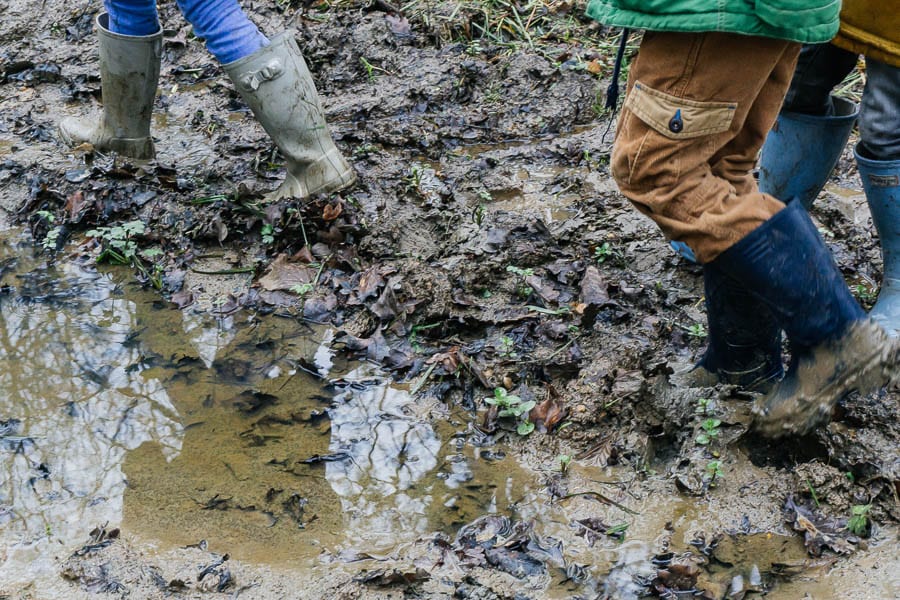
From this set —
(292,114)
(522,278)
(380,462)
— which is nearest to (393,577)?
(380,462)

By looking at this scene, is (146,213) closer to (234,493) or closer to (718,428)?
(234,493)

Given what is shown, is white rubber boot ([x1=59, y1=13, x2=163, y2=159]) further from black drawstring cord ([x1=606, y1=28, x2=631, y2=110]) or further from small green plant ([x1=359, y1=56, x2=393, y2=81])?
black drawstring cord ([x1=606, y1=28, x2=631, y2=110])

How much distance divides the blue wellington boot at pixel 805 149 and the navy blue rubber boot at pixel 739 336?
24.0 inches

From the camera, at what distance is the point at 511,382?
2791mm

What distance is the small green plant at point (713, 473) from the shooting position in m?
2.29

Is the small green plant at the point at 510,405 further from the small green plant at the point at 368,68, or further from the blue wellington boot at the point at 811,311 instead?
the small green plant at the point at 368,68

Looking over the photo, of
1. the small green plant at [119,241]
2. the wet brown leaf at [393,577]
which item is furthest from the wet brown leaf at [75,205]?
the wet brown leaf at [393,577]

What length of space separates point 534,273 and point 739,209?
1.39 meters

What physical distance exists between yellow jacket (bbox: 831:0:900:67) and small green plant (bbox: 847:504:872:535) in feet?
3.93

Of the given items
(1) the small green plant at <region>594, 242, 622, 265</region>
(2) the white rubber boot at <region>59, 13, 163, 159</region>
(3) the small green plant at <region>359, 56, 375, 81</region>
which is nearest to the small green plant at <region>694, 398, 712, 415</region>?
(1) the small green plant at <region>594, 242, 622, 265</region>

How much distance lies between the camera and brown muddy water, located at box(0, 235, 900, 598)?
211 centimetres

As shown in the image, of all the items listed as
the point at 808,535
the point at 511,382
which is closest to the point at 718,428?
the point at 808,535

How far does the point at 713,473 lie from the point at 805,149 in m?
1.17

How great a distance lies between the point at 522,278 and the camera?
3256 millimetres
